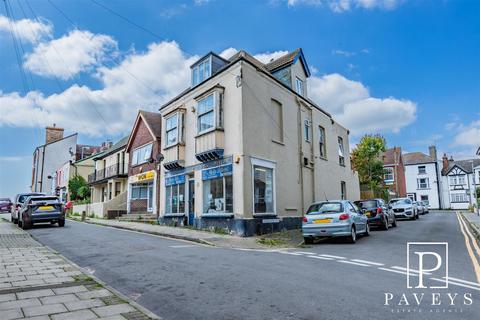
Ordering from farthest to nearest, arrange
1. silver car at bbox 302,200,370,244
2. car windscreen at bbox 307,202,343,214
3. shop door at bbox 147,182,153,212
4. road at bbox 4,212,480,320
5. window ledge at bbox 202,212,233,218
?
shop door at bbox 147,182,153,212
window ledge at bbox 202,212,233,218
car windscreen at bbox 307,202,343,214
silver car at bbox 302,200,370,244
road at bbox 4,212,480,320

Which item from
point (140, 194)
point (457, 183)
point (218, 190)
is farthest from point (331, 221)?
point (457, 183)

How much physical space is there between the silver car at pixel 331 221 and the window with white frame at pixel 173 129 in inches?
369

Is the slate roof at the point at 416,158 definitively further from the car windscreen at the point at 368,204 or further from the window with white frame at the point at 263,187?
the window with white frame at the point at 263,187

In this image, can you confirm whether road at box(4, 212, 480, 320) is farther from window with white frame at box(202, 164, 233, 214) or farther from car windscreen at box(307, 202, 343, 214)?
window with white frame at box(202, 164, 233, 214)

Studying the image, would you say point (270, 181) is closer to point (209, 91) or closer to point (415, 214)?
point (209, 91)

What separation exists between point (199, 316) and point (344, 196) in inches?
942

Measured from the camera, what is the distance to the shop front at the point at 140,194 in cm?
2638

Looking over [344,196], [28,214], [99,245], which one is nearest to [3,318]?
[99,245]

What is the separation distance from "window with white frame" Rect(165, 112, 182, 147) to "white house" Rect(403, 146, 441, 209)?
5301 cm

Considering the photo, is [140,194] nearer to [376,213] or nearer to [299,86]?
[299,86]

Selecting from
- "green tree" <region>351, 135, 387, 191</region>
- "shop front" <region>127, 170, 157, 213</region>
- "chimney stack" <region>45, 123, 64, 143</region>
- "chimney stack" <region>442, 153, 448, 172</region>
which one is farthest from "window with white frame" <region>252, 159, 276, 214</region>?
"chimney stack" <region>442, 153, 448, 172</region>

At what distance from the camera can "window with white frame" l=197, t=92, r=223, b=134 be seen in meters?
16.6

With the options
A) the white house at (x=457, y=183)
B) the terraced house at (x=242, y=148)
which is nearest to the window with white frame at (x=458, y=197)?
the white house at (x=457, y=183)

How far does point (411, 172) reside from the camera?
62.5 m
